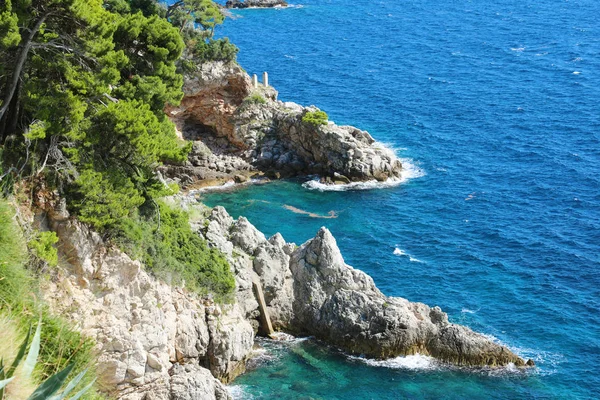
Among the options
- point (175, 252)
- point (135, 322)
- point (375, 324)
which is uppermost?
point (175, 252)

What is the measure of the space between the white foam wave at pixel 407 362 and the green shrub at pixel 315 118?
36.8 meters

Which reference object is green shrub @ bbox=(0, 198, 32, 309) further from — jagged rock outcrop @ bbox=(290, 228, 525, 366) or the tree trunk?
jagged rock outcrop @ bbox=(290, 228, 525, 366)

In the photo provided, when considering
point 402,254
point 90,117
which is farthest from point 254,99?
point 90,117

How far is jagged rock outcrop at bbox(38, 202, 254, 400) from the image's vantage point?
33469mm

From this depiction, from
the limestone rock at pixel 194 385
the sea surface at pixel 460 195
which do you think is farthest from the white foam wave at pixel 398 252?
the limestone rock at pixel 194 385

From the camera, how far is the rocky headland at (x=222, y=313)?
34.0 m

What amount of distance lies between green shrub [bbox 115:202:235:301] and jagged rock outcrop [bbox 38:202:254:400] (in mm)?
807

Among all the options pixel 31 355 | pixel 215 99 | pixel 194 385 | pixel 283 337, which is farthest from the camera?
pixel 215 99

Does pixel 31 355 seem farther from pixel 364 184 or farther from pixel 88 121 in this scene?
pixel 364 184

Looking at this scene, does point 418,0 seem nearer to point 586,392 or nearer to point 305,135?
point 305,135

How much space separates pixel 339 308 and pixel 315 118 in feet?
114

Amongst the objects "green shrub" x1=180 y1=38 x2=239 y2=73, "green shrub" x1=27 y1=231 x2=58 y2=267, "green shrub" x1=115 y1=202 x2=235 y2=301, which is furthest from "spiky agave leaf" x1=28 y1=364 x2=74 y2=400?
"green shrub" x1=180 y1=38 x2=239 y2=73

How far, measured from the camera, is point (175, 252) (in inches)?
1660

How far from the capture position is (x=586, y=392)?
150ft
